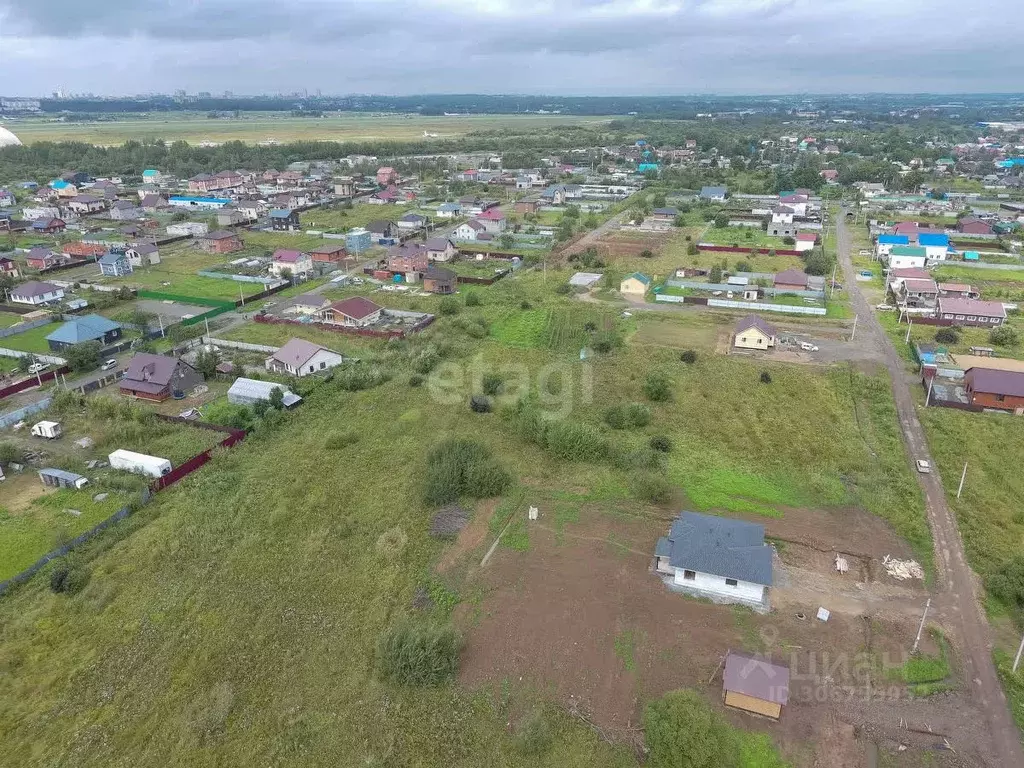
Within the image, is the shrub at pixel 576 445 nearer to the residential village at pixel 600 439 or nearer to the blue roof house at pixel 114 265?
the residential village at pixel 600 439

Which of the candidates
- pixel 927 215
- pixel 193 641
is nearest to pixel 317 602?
pixel 193 641

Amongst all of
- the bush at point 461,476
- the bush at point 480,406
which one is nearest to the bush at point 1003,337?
the bush at point 480,406

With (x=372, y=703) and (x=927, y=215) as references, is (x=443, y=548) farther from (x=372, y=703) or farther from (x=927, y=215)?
(x=927, y=215)

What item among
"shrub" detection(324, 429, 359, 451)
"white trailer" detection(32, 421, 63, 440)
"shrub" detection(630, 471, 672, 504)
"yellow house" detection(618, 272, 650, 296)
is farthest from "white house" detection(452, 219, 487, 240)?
"shrub" detection(630, 471, 672, 504)

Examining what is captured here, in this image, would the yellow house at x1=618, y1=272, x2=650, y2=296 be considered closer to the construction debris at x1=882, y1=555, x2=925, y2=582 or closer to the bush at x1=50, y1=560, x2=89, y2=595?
the construction debris at x1=882, y1=555, x2=925, y2=582

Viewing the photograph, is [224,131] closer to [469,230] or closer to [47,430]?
[469,230]

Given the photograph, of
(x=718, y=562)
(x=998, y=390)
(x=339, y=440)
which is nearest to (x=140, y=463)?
(x=339, y=440)

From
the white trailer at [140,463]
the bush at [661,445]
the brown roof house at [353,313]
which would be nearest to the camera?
the white trailer at [140,463]
